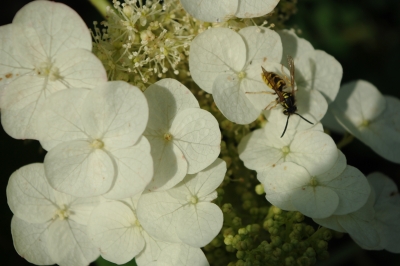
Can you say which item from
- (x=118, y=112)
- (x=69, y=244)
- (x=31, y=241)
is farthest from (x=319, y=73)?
(x=31, y=241)

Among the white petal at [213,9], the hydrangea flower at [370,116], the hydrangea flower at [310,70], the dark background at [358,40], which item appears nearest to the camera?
the white petal at [213,9]

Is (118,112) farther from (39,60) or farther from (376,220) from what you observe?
(376,220)

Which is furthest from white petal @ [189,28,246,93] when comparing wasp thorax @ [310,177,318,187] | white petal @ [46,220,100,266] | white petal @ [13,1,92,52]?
white petal @ [46,220,100,266]

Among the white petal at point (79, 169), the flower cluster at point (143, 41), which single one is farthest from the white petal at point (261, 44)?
the white petal at point (79, 169)

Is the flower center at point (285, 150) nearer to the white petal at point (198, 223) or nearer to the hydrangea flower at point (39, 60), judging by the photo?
the white petal at point (198, 223)

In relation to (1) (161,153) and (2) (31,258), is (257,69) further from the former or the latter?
(2) (31,258)

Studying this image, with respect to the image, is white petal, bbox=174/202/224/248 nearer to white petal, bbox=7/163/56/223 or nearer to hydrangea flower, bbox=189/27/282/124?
hydrangea flower, bbox=189/27/282/124
